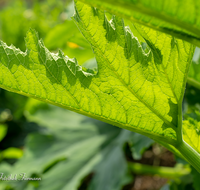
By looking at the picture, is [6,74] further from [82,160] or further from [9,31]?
[9,31]

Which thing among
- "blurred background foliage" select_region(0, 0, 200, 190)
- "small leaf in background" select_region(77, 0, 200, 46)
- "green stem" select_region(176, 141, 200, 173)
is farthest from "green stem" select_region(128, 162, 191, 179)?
"small leaf in background" select_region(77, 0, 200, 46)

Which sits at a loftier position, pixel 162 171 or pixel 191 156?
pixel 162 171

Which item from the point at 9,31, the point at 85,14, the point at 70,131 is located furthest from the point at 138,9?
the point at 9,31

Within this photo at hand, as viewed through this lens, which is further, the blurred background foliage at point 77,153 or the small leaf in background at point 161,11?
the blurred background foliage at point 77,153

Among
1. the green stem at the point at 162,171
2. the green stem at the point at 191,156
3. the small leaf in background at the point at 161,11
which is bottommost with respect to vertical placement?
the green stem at the point at 191,156

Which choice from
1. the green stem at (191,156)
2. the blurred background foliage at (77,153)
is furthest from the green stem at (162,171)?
the green stem at (191,156)

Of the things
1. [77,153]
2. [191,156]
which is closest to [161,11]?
[191,156]

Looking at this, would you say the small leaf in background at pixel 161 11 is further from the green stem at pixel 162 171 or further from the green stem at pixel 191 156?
the green stem at pixel 162 171

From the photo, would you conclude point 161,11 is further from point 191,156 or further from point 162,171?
point 162,171

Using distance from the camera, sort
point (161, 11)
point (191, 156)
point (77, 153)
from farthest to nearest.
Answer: point (77, 153), point (191, 156), point (161, 11)

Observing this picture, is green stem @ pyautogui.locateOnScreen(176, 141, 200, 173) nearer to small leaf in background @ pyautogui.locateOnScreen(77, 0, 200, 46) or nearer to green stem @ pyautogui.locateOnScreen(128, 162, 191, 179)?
small leaf in background @ pyautogui.locateOnScreen(77, 0, 200, 46)

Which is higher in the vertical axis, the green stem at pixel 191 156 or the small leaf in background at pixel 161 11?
the small leaf in background at pixel 161 11
